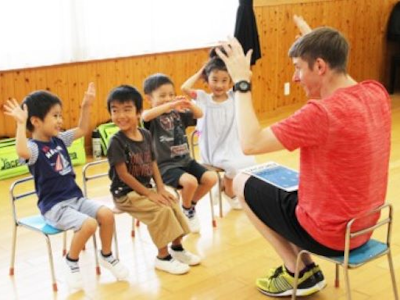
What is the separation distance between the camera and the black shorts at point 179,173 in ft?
10.8

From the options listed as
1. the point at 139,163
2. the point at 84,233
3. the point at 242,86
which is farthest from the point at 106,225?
the point at 242,86

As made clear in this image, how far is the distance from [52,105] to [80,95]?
2.52 meters

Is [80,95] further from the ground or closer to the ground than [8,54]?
closer to the ground

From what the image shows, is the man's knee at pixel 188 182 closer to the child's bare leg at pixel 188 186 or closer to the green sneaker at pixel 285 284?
the child's bare leg at pixel 188 186

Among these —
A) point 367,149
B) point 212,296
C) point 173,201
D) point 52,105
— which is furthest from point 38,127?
point 367,149

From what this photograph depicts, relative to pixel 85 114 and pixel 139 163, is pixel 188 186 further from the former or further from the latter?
pixel 85 114

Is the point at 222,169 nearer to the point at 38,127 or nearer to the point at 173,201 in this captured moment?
the point at 173,201

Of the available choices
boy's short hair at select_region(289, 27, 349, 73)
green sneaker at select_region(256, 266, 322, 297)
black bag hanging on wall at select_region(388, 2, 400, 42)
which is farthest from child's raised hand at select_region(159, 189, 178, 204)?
black bag hanging on wall at select_region(388, 2, 400, 42)

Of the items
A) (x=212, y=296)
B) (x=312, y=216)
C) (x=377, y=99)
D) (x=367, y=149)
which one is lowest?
(x=212, y=296)

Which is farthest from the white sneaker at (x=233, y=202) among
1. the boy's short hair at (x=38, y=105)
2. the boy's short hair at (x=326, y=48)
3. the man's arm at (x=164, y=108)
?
the boy's short hair at (x=326, y=48)

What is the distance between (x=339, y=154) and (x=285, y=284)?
31.2 inches

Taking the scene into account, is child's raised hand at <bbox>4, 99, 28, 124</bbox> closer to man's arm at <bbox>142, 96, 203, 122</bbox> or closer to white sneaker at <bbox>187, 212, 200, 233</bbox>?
man's arm at <bbox>142, 96, 203, 122</bbox>

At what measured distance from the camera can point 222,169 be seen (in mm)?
3592

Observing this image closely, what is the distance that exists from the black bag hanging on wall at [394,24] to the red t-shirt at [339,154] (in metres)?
6.47
